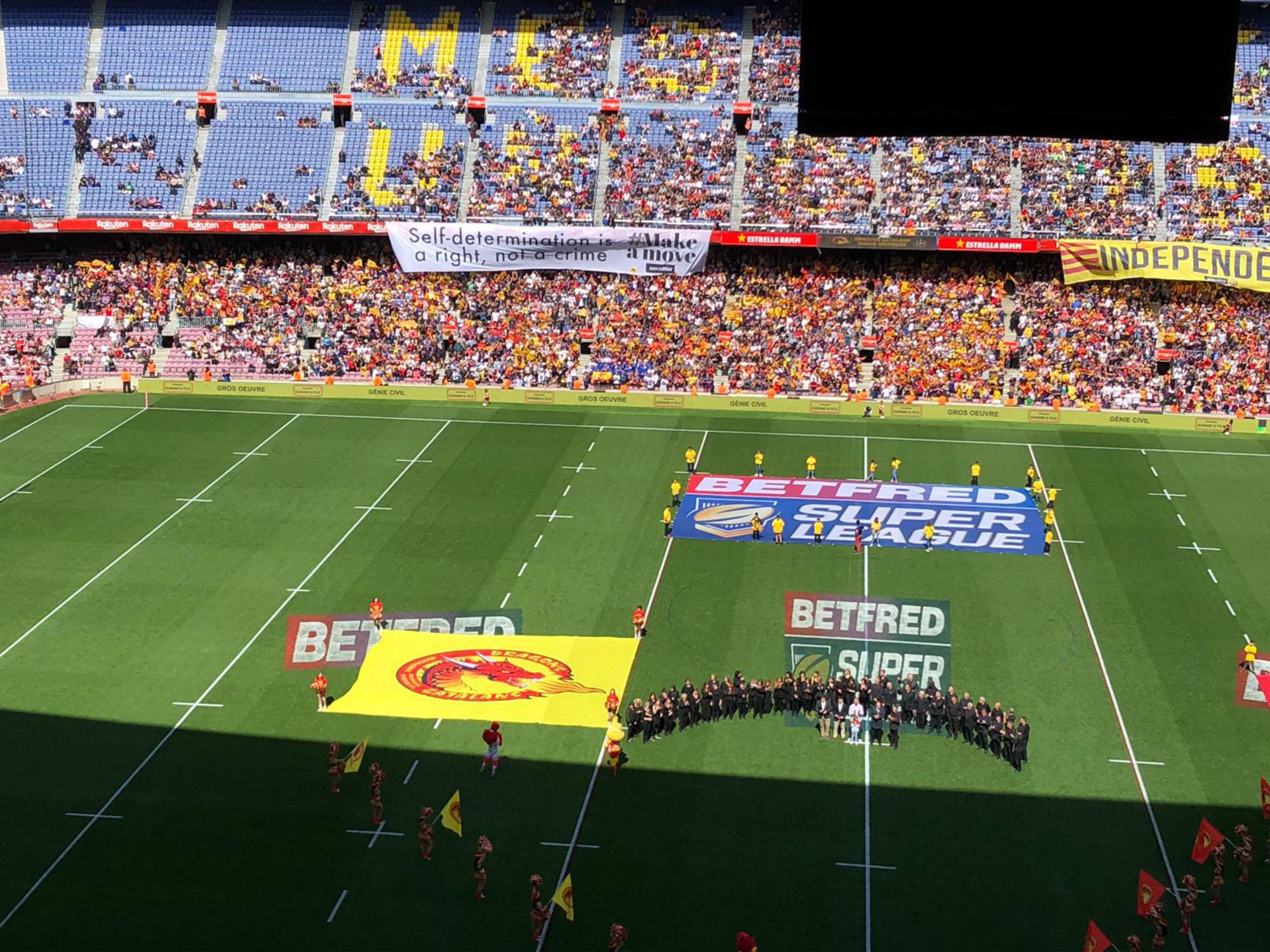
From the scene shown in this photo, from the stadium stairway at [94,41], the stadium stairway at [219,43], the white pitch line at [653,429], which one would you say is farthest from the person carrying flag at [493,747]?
the stadium stairway at [94,41]

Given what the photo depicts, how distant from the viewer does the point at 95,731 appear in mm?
34938

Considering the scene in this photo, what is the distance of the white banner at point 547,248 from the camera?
6650 cm

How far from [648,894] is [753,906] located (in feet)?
7.04

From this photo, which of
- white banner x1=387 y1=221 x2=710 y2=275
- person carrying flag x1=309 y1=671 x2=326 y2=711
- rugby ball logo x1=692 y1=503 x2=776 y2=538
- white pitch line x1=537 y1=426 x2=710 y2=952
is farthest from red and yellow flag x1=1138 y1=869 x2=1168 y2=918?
white banner x1=387 y1=221 x2=710 y2=275

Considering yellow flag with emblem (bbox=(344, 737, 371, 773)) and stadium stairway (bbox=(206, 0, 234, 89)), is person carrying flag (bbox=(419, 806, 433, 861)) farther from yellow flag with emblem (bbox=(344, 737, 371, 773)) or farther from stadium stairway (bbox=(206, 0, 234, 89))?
stadium stairway (bbox=(206, 0, 234, 89))

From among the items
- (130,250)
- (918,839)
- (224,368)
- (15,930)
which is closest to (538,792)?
(918,839)

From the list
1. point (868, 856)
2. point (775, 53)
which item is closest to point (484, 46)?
point (775, 53)

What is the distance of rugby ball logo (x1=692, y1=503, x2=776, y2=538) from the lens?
47594mm

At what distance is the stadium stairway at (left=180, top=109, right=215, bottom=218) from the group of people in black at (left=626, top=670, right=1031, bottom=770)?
147 ft

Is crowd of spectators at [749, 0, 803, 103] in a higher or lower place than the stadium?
higher

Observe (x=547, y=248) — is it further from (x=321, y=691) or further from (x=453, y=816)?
(x=453, y=816)

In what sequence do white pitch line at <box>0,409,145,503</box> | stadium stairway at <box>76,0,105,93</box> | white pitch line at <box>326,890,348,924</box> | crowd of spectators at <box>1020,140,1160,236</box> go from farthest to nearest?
stadium stairway at <box>76,0,105,93</box> → crowd of spectators at <box>1020,140,1160,236</box> → white pitch line at <box>0,409,145,503</box> → white pitch line at <box>326,890,348,924</box>

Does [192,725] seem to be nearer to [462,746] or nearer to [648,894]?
[462,746]

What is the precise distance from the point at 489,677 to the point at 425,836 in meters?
7.29
